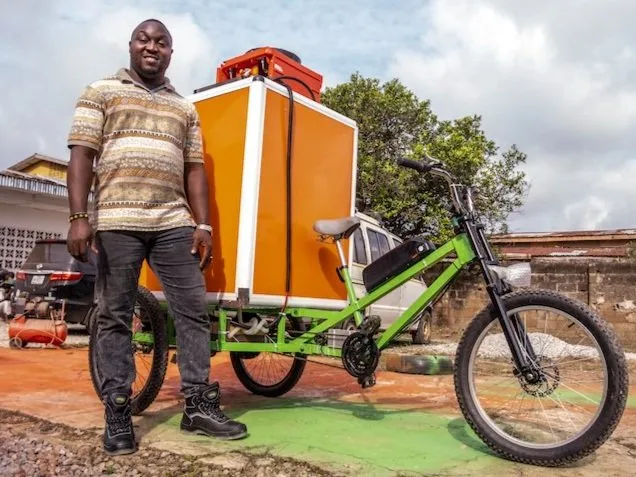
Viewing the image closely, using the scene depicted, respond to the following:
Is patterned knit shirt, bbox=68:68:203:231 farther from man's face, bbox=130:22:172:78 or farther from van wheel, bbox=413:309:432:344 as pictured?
van wheel, bbox=413:309:432:344

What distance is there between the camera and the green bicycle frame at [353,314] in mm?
3131

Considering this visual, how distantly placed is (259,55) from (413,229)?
12337mm

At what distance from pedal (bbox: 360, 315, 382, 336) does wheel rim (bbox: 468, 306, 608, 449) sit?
616mm

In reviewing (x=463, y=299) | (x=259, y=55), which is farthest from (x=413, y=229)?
(x=259, y=55)

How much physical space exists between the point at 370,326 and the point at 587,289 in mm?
8538

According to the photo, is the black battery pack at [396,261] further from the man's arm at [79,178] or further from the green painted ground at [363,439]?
the man's arm at [79,178]

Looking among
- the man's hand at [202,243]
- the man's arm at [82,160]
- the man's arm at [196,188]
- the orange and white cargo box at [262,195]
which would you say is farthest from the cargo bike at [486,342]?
the man's arm at [82,160]

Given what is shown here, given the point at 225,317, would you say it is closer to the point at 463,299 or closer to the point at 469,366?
the point at 469,366

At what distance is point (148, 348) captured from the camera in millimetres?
3627

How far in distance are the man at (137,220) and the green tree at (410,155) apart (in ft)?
39.9

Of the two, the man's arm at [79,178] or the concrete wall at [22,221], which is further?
the concrete wall at [22,221]

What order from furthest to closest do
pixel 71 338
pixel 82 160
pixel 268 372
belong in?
1. pixel 71 338
2. pixel 268 372
3. pixel 82 160

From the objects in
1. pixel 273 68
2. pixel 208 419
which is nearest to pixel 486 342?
pixel 208 419

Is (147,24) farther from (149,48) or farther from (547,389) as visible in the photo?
(547,389)
